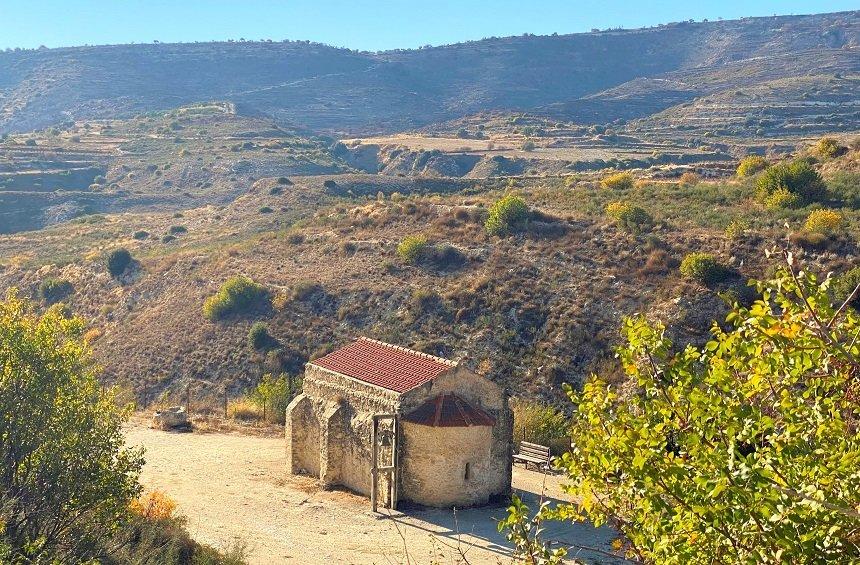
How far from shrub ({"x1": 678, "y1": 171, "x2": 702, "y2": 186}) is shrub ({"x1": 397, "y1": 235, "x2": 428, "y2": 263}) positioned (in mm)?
17316

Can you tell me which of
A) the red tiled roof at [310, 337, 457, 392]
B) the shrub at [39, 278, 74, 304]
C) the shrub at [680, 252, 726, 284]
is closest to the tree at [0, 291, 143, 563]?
the red tiled roof at [310, 337, 457, 392]

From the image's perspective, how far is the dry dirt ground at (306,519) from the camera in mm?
20641

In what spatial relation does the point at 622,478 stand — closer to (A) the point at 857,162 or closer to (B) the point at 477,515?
(B) the point at 477,515

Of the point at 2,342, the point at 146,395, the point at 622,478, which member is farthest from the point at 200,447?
the point at 622,478

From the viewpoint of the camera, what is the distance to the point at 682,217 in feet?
146

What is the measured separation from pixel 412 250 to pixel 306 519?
75.2ft

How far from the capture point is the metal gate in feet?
76.2

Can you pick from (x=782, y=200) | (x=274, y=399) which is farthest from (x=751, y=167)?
(x=274, y=399)

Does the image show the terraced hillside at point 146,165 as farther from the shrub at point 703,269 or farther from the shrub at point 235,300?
the shrub at point 703,269

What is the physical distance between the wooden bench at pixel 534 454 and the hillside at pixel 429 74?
102m

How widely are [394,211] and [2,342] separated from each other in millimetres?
36584

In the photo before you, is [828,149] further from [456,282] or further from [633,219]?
[456,282]

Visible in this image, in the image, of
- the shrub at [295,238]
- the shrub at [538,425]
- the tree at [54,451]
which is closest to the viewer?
the tree at [54,451]

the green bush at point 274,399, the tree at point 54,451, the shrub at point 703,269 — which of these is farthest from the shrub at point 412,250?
the tree at point 54,451
